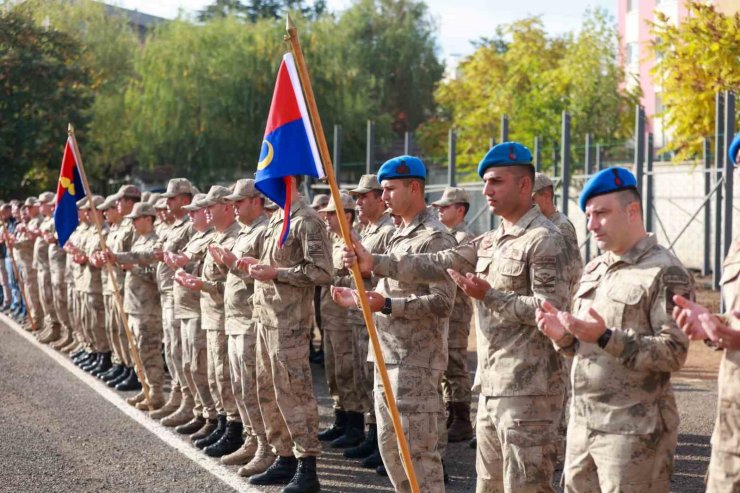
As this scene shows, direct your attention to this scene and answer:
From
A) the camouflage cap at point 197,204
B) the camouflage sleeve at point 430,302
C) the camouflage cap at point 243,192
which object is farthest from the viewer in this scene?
the camouflage cap at point 197,204

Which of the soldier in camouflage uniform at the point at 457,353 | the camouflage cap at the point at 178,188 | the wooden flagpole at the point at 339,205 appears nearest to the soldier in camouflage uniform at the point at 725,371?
the wooden flagpole at the point at 339,205

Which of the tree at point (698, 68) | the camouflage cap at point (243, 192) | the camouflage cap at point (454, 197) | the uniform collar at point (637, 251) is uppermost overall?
the tree at point (698, 68)

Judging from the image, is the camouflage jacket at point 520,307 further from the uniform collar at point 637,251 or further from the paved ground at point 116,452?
the paved ground at point 116,452

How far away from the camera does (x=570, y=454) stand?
196 inches

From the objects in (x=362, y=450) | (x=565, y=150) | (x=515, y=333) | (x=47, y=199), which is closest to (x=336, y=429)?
(x=362, y=450)

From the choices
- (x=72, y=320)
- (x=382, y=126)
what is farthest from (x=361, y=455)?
(x=382, y=126)

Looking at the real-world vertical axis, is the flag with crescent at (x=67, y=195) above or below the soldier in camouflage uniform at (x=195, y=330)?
above

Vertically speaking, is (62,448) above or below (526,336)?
below

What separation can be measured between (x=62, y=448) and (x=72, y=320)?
6.78 m

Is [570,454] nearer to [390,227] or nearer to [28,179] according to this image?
[390,227]

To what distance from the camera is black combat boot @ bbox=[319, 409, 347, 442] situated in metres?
9.97

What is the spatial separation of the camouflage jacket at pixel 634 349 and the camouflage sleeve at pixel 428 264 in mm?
1492

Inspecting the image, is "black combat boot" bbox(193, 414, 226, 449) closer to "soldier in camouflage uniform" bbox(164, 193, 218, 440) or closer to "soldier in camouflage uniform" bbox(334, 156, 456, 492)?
"soldier in camouflage uniform" bbox(164, 193, 218, 440)

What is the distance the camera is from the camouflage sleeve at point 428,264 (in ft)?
20.7
